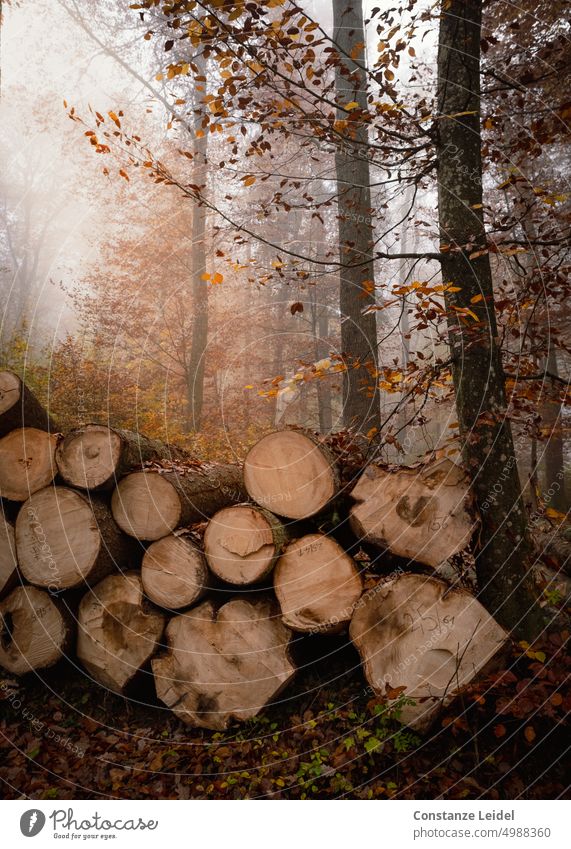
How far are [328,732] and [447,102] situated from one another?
4184 mm

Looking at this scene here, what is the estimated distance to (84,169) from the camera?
10.7 meters

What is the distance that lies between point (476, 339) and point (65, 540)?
3.12 m

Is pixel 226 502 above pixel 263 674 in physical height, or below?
above

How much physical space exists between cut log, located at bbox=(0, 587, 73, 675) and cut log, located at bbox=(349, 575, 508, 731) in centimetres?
227

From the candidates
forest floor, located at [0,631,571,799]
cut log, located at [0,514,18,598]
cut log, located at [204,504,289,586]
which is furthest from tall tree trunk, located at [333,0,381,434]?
cut log, located at [0,514,18,598]

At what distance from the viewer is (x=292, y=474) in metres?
3.21

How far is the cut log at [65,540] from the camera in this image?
11.6ft

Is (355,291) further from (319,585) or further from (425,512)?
(319,585)

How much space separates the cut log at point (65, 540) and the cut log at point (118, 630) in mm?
154

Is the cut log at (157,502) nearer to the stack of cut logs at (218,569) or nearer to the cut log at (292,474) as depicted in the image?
the stack of cut logs at (218,569)

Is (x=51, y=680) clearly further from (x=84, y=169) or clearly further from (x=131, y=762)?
(x=84, y=169)

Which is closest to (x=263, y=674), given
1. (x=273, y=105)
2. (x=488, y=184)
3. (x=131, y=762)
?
(x=131, y=762)

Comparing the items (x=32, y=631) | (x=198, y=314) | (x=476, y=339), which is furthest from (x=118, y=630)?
(x=198, y=314)

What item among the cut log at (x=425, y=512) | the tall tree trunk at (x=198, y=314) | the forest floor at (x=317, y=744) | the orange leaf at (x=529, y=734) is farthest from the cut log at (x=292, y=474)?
the tall tree trunk at (x=198, y=314)
